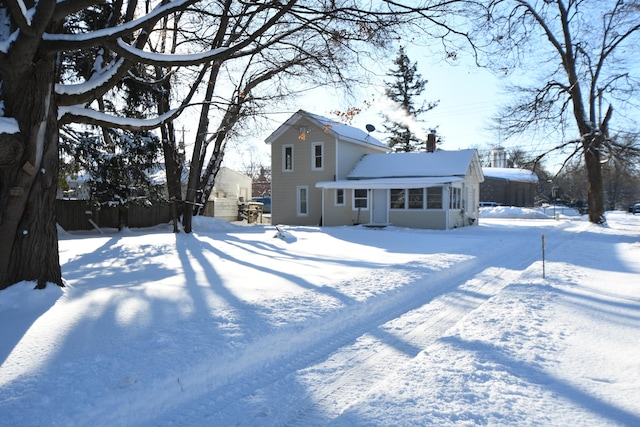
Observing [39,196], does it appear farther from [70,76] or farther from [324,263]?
[70,76]

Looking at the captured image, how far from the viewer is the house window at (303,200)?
27.4 metres

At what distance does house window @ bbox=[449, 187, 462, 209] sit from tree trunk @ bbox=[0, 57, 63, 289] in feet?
65.4

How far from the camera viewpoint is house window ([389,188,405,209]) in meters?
24.1

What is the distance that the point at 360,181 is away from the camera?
24781 mm

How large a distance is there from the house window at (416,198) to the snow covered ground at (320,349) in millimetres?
14218

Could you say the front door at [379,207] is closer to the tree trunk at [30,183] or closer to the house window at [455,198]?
the house window at [455,198]

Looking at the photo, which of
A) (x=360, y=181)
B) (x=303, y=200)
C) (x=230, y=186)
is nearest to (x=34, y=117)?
(x=360, y=181)

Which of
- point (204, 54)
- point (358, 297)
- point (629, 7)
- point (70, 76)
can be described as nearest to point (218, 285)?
point (358, 297)

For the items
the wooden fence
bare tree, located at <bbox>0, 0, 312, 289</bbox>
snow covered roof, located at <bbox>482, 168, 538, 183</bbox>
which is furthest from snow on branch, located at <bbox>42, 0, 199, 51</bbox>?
snow covered roof, located at <bbox>482, 168, 538, 183</bbox>

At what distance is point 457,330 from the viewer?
18.4 ft

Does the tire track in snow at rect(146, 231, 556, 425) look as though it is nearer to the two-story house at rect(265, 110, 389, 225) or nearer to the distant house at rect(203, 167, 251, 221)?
the two-story house at rect(265, 110, 389, 225)

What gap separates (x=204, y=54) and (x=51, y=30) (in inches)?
93.4

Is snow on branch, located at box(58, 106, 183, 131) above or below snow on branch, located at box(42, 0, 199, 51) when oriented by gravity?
below

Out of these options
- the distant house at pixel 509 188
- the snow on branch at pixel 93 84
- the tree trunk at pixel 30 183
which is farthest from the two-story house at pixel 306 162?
the distant house at pixel 509 188
